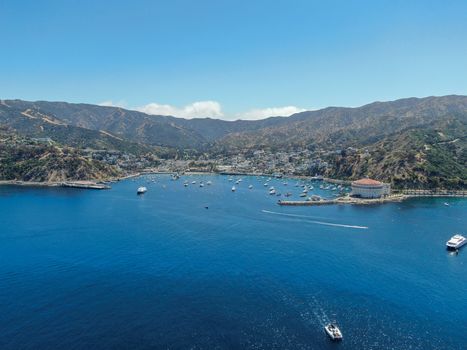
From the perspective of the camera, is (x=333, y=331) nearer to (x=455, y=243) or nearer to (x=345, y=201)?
(x=455, y=243)

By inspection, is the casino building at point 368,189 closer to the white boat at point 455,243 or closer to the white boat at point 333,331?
the white boat at point 455,243

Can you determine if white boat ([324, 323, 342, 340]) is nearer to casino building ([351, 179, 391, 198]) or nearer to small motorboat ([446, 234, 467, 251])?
small motorboat ([446, 234, 467, 251])

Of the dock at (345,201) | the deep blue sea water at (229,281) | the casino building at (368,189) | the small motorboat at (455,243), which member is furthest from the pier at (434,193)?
the small motorboat at (455,243)

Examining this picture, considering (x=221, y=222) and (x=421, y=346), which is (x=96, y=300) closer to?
(x=421, y=346)

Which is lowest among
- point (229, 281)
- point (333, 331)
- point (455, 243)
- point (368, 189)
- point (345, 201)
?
point (333, 331)

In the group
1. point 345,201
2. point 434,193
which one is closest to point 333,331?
point 345,201

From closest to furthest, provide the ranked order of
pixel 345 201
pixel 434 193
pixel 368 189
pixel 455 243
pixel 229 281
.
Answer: pixel 229 281, pixel 455 243, pixel 345 201, pixel 368 189, pixel 434 193

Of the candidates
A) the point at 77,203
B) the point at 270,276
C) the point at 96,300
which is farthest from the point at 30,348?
the point at 77,203
